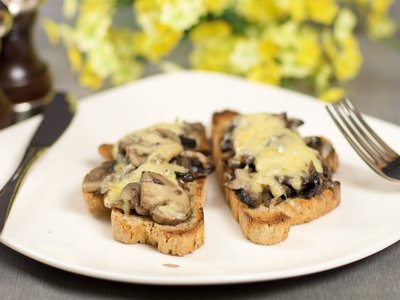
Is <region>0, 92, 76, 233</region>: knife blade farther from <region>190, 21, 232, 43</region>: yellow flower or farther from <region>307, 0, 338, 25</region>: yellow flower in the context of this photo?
<region>307, 0, 338, 25</region>: yellow flower

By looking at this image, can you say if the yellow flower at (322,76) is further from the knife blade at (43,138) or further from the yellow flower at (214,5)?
the knife blade at (43,138)

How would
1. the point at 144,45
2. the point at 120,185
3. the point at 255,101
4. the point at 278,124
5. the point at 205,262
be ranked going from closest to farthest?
1. the point at 205,262
2. the point at 120,185
3. the point at 278,124
4. the point at 255,101
5. the point at 144,45

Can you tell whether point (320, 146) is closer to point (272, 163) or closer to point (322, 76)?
point (272, 163)

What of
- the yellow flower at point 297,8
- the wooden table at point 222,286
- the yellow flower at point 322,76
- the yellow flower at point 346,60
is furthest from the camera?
the yellow flower at point 322,76

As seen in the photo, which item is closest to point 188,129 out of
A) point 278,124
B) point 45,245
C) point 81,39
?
point 278,124

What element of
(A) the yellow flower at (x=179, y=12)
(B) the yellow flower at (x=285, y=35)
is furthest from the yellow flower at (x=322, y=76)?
(A) the yellow flower at (x=179, y=12)

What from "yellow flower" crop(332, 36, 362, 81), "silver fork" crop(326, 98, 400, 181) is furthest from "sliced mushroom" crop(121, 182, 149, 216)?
"yellow flower" crop(332, 36, 362, 81)

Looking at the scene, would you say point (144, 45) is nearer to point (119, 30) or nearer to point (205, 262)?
point (119, 30)
